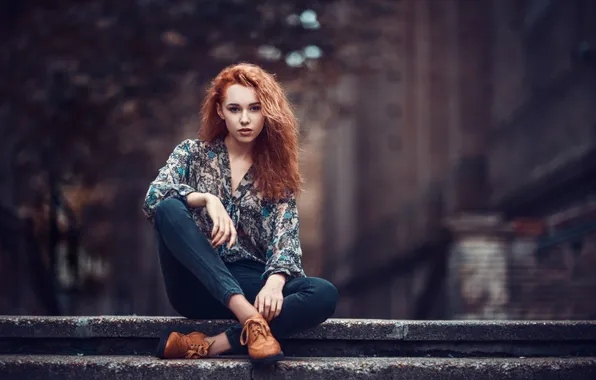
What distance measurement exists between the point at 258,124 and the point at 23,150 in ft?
22.1

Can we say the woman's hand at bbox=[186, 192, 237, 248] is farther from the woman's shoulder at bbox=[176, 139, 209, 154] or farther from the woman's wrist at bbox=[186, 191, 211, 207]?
the woman's shoulder at bbox=[176, 139, 209, 154]

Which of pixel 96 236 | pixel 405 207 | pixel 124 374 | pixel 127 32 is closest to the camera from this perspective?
pixel 124 374

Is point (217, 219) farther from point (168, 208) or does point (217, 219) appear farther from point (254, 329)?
point (254, 329)

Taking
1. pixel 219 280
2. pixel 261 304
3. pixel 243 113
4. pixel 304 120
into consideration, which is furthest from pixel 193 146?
pixel 304 120

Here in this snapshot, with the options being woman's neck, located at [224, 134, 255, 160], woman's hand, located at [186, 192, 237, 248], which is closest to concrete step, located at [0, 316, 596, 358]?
woman's hand, located at [186, 192, 237, 248]

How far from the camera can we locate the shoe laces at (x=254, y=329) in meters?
3.81

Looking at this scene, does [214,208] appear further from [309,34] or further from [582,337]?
[309,34]

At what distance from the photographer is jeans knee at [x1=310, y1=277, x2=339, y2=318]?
407cm

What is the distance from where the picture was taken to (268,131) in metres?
4.34

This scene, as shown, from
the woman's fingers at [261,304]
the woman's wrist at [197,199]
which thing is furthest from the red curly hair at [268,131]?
the woman's fingers at [261,304]

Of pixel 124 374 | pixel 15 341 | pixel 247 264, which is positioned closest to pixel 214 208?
pixel 247 264

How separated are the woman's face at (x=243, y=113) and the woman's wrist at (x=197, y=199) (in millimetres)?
354

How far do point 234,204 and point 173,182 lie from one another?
0.31 meters

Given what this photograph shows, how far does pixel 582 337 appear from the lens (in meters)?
4.41
